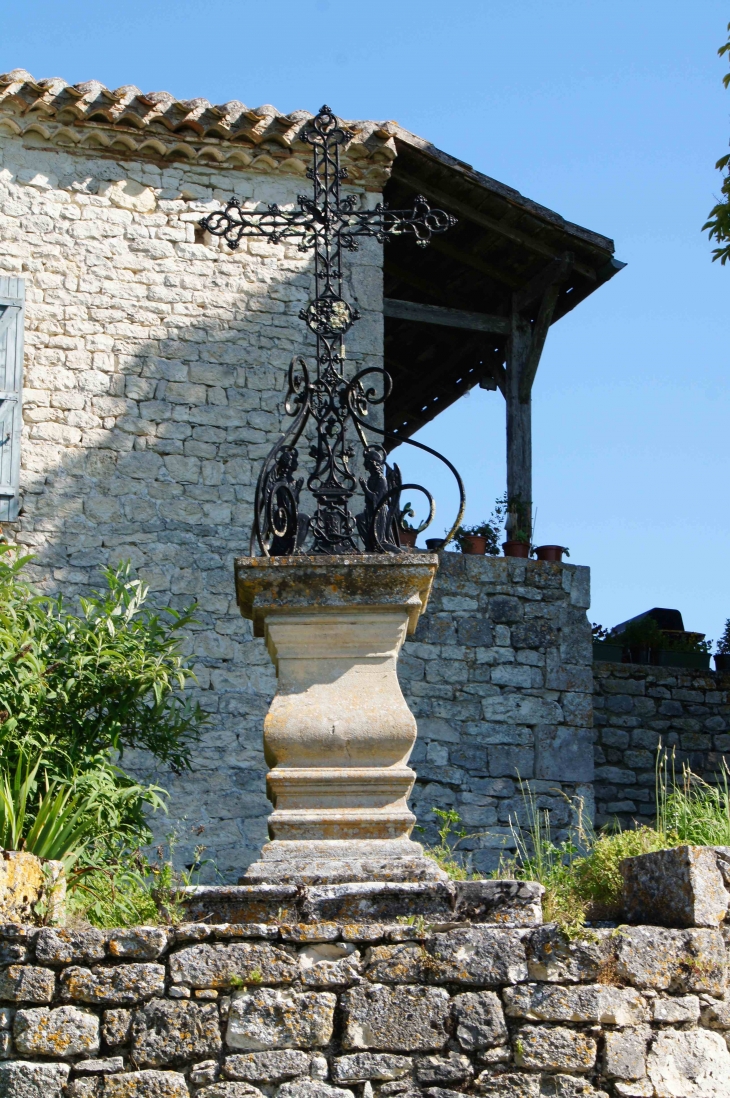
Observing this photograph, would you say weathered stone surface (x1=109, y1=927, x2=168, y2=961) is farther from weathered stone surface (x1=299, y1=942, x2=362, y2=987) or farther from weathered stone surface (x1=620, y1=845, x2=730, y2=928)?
weathered stone surface (x1=620, y1=845, x2=730, y2=928)

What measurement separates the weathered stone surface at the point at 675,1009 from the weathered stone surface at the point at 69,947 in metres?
1.54

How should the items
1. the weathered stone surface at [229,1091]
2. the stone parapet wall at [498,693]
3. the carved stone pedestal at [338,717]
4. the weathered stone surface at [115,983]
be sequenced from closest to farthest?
the weathered stone surface at [229,1091] < the weathered stone surface at [115,983] < the carved stone pedestal at [338,717] < the stone parapet wall at [498,693]

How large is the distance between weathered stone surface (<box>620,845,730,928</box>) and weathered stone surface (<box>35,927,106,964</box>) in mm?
1617

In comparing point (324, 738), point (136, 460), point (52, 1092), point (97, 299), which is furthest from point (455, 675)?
point (52, 1092)

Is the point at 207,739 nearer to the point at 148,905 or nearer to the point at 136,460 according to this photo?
the point at 136,460

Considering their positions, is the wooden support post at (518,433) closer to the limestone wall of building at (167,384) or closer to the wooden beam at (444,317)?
the wooden beam at (444,317)

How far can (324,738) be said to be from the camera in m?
4.21

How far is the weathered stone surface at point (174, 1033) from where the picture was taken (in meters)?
3.75

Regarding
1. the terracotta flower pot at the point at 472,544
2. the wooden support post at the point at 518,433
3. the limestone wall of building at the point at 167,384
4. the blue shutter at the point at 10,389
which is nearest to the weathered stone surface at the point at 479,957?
the limestone wall of building at the point at 167,384

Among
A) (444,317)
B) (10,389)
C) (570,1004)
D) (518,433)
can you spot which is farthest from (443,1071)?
(444,317)

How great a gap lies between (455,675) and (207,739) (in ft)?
5.64

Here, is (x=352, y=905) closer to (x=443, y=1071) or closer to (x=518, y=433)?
(x=443, y=1071)

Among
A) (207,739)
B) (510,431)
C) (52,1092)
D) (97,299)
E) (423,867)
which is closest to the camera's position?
(52,1092)

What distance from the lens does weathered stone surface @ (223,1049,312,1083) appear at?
3.73 meters
